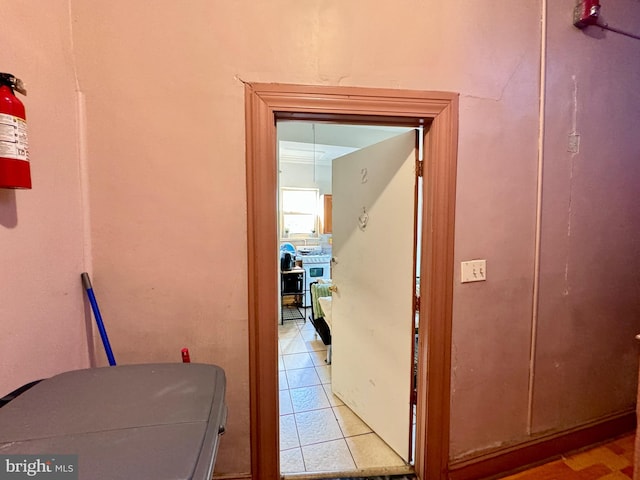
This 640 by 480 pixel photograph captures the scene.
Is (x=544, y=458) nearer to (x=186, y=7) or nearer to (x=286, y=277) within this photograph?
(x=186, y=7)

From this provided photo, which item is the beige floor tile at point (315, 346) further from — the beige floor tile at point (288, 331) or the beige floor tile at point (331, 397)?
the beige floor tile at point (331, 397)

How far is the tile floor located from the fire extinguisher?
5.88ft

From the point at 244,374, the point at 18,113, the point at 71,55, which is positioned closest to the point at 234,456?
the point at 244,374

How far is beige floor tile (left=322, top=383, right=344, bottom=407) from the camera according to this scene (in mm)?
2213

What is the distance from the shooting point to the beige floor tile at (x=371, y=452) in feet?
5.33

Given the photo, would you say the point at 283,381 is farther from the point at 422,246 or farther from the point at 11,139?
the point at 11,139

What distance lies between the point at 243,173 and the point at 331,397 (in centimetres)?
198

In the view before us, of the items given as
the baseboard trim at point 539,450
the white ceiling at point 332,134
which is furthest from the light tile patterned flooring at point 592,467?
the white ceiling at point 332,134

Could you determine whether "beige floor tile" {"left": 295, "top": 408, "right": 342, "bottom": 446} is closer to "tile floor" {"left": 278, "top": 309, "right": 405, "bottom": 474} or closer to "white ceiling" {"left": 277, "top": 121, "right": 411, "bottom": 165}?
"tile floor" {"left": 278, "top": 309, "right": 405, "bottom": 474}

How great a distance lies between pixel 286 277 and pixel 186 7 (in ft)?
11.7

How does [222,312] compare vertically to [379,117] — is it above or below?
below

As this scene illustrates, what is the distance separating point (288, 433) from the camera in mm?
1888

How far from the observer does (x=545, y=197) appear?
1.49 m

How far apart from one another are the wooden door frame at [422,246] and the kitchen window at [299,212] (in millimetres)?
4094
